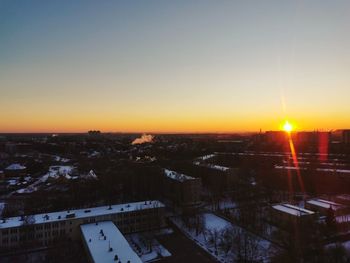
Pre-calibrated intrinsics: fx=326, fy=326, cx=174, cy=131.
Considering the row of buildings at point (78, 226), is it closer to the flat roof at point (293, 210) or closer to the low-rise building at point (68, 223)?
the low-rise building at point (68, 223)

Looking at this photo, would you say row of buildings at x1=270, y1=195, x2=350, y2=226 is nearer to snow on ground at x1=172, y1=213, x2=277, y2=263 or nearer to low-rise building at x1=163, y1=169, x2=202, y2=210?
snow on ground at x1=172, y1=213, x2=277, y2=263

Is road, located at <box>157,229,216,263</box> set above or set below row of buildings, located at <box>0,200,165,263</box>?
below

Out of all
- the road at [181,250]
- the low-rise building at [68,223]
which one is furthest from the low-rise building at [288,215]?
the low-rise building at [68,223]

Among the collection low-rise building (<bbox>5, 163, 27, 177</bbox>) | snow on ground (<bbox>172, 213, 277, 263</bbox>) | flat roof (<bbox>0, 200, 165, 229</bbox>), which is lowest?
snow on ground (<bbox>172, 213, 277, 263</bbox>)

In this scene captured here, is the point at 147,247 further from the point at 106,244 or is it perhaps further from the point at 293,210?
the point at 293,210

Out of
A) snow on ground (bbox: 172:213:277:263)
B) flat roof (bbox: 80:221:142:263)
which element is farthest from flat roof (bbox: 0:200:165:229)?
snow on ground (bbox: 172:213:277:263)

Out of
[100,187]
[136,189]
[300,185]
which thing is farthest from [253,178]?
[100,187]

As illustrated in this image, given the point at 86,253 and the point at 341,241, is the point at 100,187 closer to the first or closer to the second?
the point at 86,253
